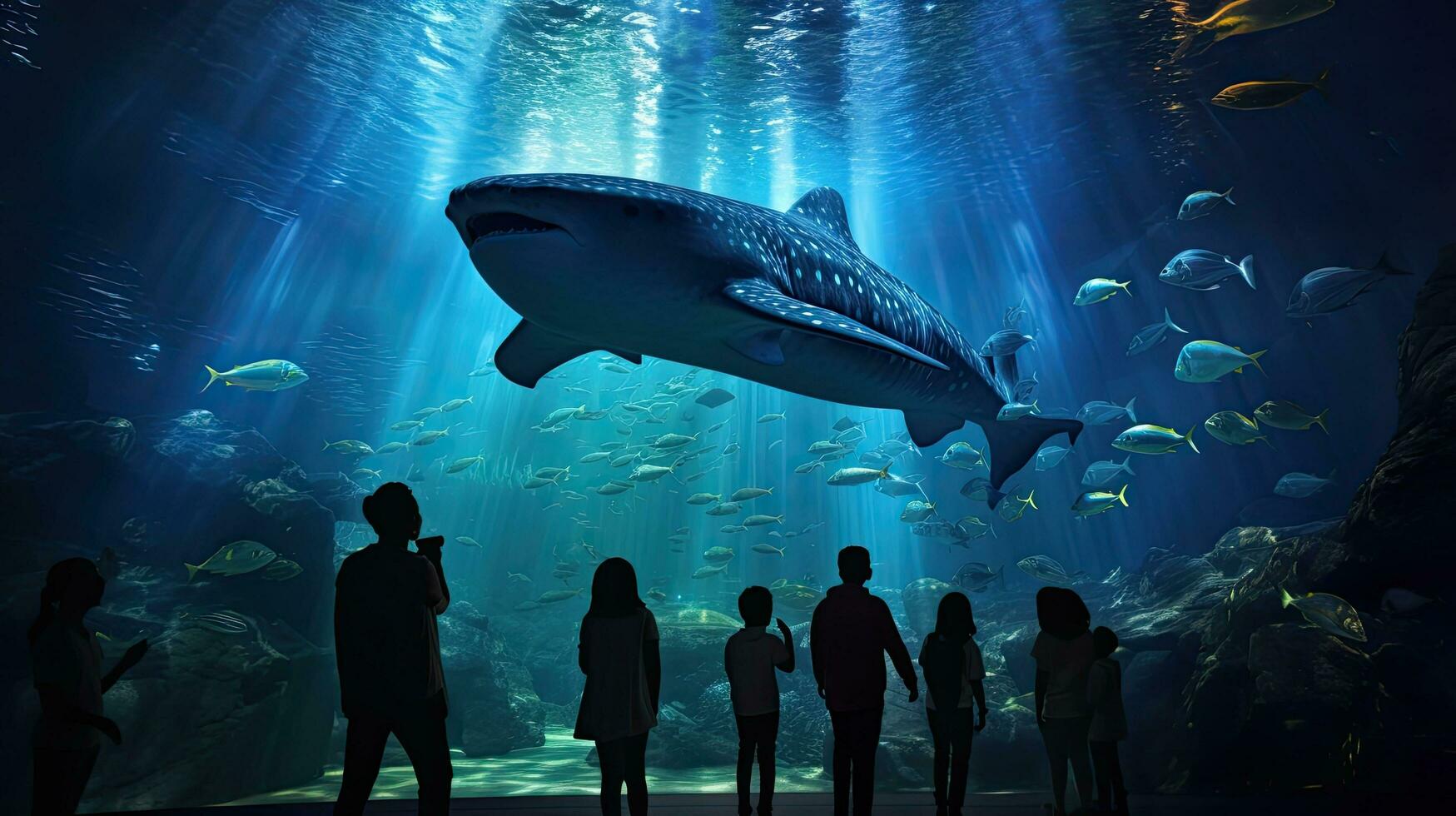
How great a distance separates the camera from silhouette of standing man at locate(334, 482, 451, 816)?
8.74 ft

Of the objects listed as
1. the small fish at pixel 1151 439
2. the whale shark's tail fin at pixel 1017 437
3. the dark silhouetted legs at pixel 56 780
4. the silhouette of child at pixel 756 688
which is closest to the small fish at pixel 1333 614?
the whale shark's tail fin at pixel 1017 437

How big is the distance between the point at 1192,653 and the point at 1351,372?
13.5 m

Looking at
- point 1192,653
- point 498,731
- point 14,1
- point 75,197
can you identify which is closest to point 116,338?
point 75,197

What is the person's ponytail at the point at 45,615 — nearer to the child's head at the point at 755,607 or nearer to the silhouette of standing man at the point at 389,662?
Answer: the silhouette of standing man at the point at 389,662

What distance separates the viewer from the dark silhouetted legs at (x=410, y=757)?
2.66 meters

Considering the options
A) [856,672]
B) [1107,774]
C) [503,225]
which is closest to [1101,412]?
[1107,774]

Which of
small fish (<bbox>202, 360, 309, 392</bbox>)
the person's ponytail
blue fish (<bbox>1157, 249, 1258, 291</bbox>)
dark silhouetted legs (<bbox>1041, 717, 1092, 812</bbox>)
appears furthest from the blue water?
small fish (<bbox>202, 360, 309, 392</bbox>)

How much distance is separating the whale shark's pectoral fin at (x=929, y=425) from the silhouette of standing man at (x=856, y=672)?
310cm

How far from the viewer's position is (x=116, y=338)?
675 inches

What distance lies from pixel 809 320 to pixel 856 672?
6.21 ft

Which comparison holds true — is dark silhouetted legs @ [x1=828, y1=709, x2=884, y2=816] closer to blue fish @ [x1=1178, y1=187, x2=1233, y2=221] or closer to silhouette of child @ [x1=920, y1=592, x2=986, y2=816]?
silhouette of child @ [x1=920, y1=592, x2=986, y2=816]

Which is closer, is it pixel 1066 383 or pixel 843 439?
pixel 843 439

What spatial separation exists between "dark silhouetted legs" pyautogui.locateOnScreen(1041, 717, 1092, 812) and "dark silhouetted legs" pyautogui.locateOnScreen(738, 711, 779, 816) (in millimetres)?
1694

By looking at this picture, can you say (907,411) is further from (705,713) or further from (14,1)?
(14,1)
